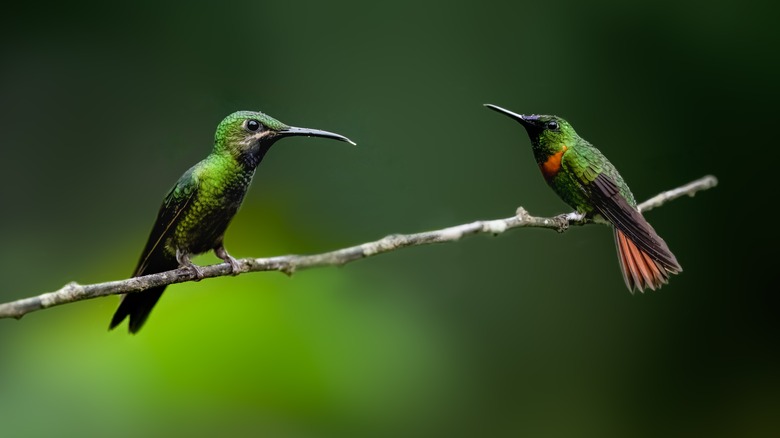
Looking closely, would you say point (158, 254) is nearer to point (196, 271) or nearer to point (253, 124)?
point (196, 271)

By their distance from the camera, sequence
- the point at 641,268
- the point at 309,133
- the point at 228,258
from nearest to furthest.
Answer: the point at 309,133, the point at 228,258, the point at 641,268

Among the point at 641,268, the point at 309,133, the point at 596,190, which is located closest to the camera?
the point at 309,133

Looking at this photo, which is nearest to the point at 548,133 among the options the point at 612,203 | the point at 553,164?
the point at 553,164

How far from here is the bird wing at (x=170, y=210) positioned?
136cm

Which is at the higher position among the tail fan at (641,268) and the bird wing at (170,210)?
the bird wing at (170,210)

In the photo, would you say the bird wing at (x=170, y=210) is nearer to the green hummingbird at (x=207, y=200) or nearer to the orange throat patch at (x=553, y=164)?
the green hummingbird at (x=207, y=200)

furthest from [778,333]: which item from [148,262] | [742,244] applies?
[148,262]

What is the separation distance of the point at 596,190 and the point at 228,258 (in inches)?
36.9

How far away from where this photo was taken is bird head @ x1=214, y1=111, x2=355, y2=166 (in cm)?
134

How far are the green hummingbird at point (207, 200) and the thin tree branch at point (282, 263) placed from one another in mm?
55

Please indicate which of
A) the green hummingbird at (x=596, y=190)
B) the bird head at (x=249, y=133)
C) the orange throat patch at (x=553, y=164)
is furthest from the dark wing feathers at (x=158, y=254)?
the orange throat patch at (x=553, y=164)

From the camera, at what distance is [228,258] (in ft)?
4.64

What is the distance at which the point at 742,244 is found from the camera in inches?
108

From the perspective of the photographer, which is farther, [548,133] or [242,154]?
[548,133]
